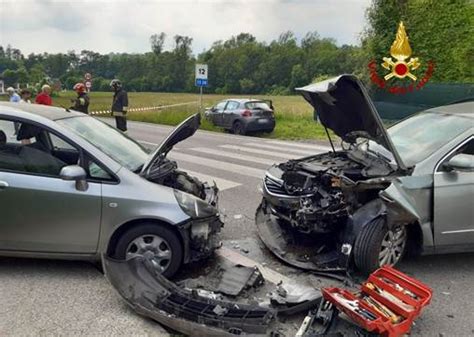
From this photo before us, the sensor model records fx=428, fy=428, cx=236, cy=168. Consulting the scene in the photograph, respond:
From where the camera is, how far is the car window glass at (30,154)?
3.85 meters

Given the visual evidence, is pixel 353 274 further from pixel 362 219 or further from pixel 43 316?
pixel 43 316

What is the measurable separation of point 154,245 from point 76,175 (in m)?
0.91

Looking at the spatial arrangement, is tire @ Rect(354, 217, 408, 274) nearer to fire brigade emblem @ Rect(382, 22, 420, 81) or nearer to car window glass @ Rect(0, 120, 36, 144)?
car window glass @ Rect(0, 120, 36, 144)

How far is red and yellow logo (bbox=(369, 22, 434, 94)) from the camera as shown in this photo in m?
19.1

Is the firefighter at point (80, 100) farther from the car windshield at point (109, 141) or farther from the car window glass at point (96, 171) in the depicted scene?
the car window glass at point (96, 171)

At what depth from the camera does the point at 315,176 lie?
175 inches

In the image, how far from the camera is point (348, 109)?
4.59 m

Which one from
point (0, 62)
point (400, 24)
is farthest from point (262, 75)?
point (400, 24)

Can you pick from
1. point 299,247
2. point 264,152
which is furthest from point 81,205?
point 264,152

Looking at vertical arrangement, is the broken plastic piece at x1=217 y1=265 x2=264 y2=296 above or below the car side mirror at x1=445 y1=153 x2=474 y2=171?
below

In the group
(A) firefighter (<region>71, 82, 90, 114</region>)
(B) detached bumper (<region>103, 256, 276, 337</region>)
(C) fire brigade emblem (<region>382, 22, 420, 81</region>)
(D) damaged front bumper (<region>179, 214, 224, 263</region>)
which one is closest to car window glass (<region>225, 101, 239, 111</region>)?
(C) fire brigade emblem (<region>382, 22, 420, 81</region>)

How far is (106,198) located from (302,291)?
1.86m

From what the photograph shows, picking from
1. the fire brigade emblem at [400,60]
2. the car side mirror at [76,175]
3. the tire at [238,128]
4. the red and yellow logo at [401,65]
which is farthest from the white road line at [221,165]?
the fire brigade emblem at [400,60]

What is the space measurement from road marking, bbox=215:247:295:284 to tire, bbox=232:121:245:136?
479 inches
